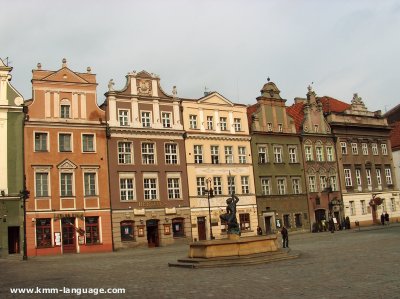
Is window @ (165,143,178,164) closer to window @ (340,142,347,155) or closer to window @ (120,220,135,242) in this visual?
window @ (120,220,135,242)

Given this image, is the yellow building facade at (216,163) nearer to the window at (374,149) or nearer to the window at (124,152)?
the window at (124,152)

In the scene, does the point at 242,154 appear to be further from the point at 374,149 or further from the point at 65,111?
the point at 374,149

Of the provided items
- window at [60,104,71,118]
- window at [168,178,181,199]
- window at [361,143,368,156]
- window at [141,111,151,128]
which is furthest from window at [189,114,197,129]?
window at [361,143,368,156]

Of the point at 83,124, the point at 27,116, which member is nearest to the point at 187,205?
the point at 83,124

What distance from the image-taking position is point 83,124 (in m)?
40.9

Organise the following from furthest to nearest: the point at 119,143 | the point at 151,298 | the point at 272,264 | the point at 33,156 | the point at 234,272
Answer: the point at 119,143 → the point at 33,156 → the point at 272,264 → the point at 234,272 → the point at 151,298

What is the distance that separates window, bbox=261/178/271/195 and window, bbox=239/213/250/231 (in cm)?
321

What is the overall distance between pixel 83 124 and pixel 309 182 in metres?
25.4

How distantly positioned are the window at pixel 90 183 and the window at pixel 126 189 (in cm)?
228

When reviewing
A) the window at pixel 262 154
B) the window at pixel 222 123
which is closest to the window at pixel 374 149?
the window at pixel 262 154

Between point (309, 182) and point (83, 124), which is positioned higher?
point (83, 124)

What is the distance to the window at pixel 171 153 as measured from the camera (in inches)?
1766

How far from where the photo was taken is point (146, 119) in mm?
44438

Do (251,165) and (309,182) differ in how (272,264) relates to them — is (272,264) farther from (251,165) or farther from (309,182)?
(309,182)
